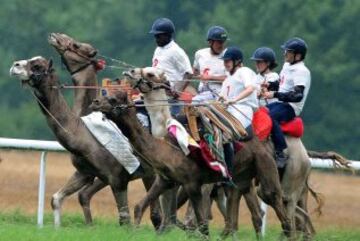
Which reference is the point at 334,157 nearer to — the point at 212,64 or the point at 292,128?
the point at 292,128

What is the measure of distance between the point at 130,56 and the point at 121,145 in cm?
3186

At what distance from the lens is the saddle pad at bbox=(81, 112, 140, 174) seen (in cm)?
1936

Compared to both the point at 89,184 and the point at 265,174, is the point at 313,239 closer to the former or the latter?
the point at 265,174

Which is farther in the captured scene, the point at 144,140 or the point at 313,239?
the point at 313,239

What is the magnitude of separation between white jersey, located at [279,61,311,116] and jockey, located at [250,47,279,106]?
30 centimetres

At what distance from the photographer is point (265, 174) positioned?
18.8 metres

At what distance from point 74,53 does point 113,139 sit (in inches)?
58.6

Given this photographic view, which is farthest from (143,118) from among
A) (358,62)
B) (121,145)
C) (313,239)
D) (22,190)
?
(358,62)

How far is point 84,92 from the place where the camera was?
20.1m

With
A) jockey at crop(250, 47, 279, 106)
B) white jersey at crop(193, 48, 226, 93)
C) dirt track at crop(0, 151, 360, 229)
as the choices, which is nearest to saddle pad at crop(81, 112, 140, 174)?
white jersey at crop(193, 48, 226, 93)

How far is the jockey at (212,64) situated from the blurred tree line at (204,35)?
1005 inches

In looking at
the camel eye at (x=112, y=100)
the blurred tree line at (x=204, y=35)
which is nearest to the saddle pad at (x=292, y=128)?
the camel eye at (x=112, y=100)

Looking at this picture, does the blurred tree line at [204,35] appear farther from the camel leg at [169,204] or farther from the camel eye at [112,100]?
the camel eye at [112,100]

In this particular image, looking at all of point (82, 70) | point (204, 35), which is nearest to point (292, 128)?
point (82, 70)
